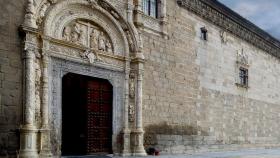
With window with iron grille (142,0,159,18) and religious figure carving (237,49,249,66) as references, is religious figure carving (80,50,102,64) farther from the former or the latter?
religious figure carving (237,49,249,66)

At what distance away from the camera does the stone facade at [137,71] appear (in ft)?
29.4

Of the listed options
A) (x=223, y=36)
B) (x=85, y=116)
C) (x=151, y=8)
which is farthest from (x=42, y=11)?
(x=223, y=36)

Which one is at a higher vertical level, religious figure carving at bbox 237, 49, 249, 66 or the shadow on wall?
religious figure carving at bbox 237, 49, 249, 66

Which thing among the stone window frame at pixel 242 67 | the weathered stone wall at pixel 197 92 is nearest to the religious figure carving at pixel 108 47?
the weathered stone wall at pixel 197 92

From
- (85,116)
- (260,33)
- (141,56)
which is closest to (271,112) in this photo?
(260,33)

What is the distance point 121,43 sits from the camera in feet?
39.2

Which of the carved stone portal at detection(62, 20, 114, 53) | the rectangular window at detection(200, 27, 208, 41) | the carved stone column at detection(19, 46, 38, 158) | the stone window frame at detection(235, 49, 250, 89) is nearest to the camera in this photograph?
the carved stone column at detection(19, 46, 38, 158)

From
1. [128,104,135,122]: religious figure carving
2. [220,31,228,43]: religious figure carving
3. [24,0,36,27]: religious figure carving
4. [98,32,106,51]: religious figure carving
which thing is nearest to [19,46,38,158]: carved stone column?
[24,0,36,27]: religious figure carving

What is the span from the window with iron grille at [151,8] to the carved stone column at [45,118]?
476 centimetres

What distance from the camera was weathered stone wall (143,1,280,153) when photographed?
42.7 ft

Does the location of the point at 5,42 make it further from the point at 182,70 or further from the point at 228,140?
the point at 228,140

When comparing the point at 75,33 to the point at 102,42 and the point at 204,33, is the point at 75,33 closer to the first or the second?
the point at 102,42

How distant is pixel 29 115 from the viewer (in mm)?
8898

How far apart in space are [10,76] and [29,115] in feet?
3.21
